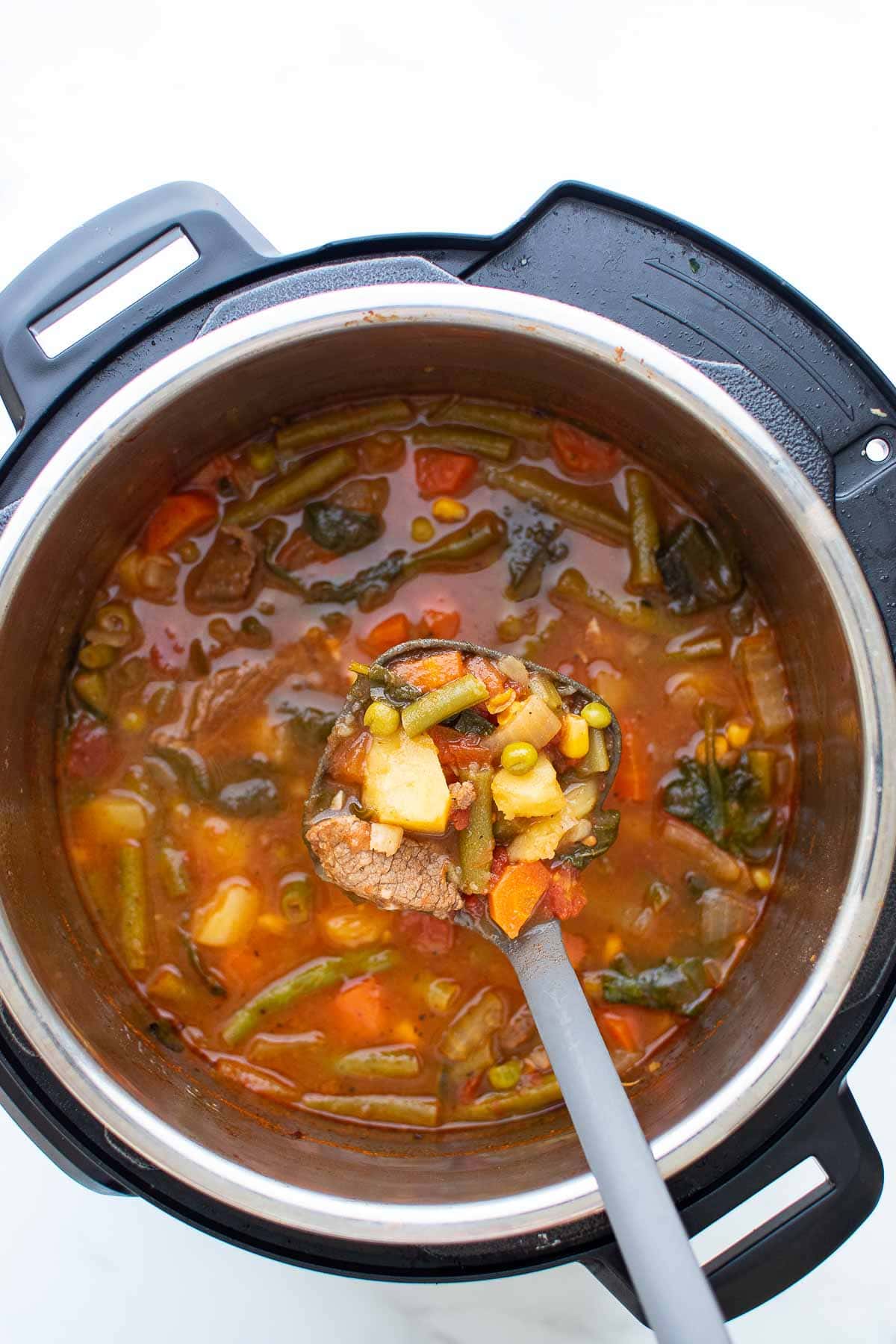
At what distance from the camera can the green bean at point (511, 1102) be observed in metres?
2.41

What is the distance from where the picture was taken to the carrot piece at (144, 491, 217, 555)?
8.09 ft

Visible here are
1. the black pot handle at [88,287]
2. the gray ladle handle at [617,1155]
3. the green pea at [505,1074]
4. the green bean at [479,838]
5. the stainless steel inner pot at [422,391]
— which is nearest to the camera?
the gray ladle handle at [617,1155]

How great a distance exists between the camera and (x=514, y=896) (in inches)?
81.2

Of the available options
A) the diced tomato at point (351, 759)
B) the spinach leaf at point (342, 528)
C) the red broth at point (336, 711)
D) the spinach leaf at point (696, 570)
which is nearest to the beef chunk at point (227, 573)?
the red broth at point (336, 711)

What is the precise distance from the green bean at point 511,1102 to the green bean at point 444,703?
953mm

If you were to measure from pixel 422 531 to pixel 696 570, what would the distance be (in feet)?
2.15

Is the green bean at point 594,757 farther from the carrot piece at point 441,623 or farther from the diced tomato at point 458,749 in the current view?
the carrot piece at point 441,623

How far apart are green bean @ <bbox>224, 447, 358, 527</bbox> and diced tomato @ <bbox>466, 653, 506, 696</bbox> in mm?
611

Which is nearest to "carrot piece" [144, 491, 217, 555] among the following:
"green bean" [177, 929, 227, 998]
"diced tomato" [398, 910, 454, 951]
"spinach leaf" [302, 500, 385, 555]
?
"spinach leaf" [302, 500, 385, 555]

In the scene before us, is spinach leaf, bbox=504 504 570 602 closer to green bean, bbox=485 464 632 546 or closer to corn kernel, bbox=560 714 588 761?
green bean, bbox=485 464 632 546

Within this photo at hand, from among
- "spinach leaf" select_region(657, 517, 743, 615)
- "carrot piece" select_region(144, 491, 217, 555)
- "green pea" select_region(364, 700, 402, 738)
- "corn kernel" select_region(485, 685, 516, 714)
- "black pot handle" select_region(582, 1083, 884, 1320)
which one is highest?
"carrot piece" select_region(144, 491, 217, 555)

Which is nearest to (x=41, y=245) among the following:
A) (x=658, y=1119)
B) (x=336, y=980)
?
(x=336, y=980)

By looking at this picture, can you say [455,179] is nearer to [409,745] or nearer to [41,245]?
[41,245]

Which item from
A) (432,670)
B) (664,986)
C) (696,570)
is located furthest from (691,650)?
(664,986)
